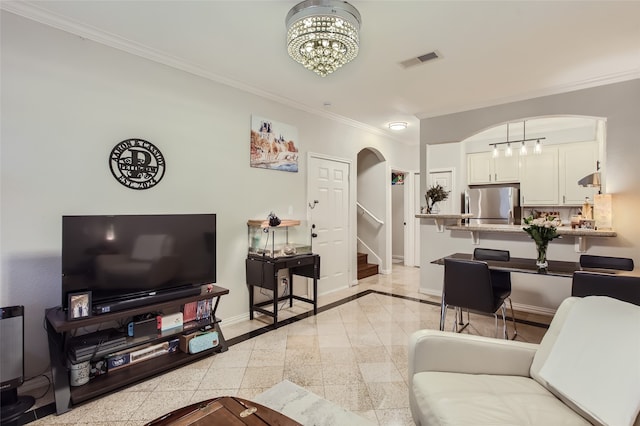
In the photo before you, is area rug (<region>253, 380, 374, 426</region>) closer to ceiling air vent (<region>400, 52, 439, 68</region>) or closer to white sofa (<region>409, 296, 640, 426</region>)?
white sofa (<region>409, 296, 640, 426</region>)

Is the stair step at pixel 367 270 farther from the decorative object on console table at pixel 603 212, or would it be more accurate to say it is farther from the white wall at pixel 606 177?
the decorative object on console table at pixel 603 212

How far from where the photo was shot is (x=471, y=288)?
298 cm

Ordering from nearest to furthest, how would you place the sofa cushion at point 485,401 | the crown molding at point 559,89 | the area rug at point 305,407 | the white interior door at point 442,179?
1. the sofa cushion at point 485,401
2. the area rug at point 305,407
3. the crown molding at point 559,89
4. the white interior door at point 442,179

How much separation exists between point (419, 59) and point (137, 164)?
9.28ft

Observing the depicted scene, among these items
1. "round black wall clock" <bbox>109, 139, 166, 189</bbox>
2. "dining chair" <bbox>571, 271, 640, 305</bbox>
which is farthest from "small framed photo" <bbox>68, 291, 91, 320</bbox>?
"dining chair" <bbox>571, 271, 640, 305</bbox>

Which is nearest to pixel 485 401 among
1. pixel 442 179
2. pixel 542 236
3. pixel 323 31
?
pixel 542 236

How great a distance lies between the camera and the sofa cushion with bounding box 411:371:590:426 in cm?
136

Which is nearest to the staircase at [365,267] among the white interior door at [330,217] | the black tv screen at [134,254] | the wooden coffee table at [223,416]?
the white interior door at [330,217]

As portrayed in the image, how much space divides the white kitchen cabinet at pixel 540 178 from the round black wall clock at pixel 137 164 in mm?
5676

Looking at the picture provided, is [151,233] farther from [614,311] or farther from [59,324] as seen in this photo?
[614,311]

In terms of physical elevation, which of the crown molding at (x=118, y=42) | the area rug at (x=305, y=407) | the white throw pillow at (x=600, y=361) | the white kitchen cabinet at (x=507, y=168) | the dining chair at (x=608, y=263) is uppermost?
the crown molding at (x=118, y=42)

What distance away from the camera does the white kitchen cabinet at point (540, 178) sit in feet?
17.4

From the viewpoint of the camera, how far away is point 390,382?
245cm

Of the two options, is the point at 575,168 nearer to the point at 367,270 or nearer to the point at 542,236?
the point at 542,236
